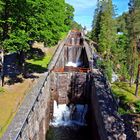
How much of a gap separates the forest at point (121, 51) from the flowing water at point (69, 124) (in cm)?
726

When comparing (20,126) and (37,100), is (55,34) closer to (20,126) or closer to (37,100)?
(37,100)

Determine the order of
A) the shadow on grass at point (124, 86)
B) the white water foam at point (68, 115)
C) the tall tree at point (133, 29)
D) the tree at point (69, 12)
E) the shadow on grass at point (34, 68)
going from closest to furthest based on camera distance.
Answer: the white water foam at point (68, 115), the shadow on grass at point (34, 68), the shadow on grass at point (124, 86), the tall tree at point (133, 29), the tree at point (69, 12)

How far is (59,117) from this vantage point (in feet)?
128

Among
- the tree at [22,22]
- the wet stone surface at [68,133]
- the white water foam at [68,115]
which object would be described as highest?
the tree at [22,22]

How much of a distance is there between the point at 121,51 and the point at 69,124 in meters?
40.8

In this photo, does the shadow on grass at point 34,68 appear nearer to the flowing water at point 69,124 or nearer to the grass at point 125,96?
the flowing water at point 69,124

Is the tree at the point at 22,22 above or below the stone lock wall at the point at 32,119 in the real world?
above

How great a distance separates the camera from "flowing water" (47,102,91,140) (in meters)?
34.0

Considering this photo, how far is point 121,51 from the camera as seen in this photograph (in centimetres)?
7512

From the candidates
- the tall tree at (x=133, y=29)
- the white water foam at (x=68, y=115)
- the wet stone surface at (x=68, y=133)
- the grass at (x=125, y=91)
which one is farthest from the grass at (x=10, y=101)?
the tall tree at (x=133, y=29)

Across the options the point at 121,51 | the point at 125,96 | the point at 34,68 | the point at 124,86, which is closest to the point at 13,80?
the point at 34,68

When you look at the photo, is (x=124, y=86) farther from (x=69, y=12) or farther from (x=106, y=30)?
(x=69, y=12)

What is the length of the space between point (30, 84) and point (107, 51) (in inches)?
1571

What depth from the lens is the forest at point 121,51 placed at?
172 ft
